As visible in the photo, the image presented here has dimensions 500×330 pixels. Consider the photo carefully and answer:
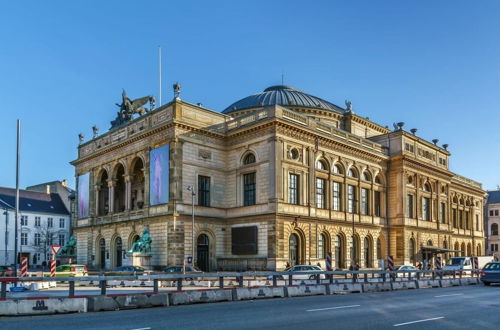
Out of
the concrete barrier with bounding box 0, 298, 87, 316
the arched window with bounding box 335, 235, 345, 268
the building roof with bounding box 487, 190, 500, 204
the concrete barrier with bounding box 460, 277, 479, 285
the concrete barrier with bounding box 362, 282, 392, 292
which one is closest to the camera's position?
the concrete barrier with bounding box 0, 298, 87, 316

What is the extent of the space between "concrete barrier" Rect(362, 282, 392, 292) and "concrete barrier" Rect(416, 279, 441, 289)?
3101 millimetres

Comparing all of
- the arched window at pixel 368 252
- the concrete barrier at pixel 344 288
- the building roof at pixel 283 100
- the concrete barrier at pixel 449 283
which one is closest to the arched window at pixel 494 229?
the building roof at pixel 283 100

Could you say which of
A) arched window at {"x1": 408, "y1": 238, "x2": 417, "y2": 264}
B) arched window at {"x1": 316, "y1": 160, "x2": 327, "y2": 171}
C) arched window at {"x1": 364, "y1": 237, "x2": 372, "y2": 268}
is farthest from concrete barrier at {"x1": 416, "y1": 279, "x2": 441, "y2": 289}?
arched window at {"x1": 408, "y1": 238, "x2": 417, "y2": 264}

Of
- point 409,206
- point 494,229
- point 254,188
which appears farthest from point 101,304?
point 494,229

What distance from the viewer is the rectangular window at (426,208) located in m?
64.2

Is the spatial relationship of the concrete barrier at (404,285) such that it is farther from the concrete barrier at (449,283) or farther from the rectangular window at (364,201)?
the rectangular window at (364,201)

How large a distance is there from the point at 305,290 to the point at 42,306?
12270 millimetres

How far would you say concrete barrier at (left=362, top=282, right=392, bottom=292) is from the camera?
27.0 m

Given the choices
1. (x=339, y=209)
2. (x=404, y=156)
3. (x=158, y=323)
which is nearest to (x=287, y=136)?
(x=339, y=209)

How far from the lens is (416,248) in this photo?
60.5 metres

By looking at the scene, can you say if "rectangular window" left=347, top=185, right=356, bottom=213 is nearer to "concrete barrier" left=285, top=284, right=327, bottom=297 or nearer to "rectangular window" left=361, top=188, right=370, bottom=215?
"rectangular window" left=361, top=188, right=370, bottom=215

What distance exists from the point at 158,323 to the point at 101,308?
4428 mm

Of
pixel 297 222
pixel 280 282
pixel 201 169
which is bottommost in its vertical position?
pixel 280 282

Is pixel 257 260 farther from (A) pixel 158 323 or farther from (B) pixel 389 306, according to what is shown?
(A) pixel 158 323
